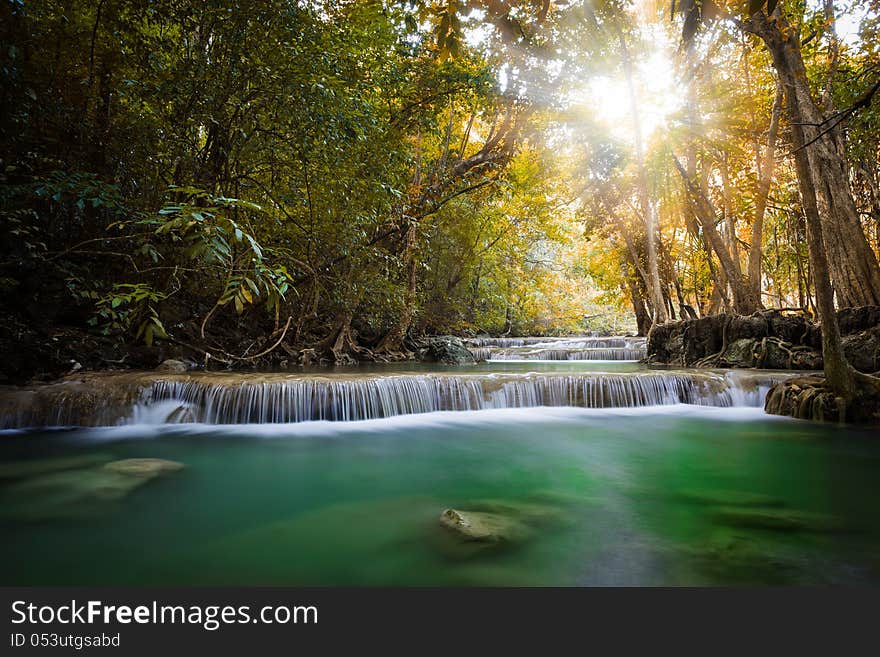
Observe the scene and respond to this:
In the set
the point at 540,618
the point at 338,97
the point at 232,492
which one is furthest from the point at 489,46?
the point at 540,618

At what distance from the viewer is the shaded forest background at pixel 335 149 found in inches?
209

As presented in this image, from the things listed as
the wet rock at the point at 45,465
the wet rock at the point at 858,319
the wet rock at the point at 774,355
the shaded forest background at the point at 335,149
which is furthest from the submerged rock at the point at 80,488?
the wet rock at the point at 774,355

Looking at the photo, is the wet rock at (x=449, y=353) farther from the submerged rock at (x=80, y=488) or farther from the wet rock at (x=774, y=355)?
the submerged rock at (x=80, y=488)

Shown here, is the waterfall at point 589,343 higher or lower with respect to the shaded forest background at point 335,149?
lower

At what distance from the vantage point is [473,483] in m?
3.79

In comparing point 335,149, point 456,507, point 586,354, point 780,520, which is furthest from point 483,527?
point 586,354

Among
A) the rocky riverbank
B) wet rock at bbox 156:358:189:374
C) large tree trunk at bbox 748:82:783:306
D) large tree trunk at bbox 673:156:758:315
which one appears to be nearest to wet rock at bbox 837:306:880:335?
the rocky riverbank

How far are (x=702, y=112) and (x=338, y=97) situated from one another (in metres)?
10.5

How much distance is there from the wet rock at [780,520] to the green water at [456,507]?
0.02 meters

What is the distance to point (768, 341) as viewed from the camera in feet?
30.9

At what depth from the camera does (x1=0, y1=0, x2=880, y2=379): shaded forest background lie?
531cm

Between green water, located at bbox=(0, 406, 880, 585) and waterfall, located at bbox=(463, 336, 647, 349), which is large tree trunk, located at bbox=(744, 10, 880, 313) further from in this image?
waterfall, located at bbox=(463, 336, 647, 349)

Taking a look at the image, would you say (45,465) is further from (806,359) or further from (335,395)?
(806,359)

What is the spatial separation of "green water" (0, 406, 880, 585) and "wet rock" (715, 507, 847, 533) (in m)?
0.02
